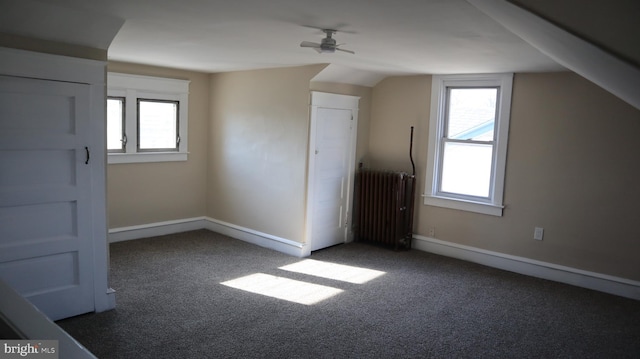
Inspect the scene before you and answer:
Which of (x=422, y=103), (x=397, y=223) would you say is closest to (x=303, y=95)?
(x=422, y=103)

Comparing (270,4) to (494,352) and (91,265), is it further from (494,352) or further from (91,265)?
(494,352)

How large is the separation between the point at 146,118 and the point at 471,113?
388cm

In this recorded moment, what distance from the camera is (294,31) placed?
321 cm

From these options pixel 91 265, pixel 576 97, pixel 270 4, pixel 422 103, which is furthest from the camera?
pixel 422 103

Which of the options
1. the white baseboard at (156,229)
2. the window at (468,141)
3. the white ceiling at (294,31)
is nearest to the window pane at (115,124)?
the white ceiling at (294,31)

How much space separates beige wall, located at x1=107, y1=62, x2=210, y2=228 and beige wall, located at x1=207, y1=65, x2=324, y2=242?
14 cm

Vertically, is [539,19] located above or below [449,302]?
above

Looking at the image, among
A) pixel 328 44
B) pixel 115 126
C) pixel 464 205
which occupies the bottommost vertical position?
pixel 464 205

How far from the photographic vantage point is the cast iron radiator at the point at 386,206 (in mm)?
5496

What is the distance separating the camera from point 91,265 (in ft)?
11.1

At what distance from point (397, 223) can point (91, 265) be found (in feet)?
11.0

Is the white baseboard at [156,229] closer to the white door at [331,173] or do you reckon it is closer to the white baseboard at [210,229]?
the white baseboard at [210,229]

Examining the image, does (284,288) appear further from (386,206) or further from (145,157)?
(145,157)

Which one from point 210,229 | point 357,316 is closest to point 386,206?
point 357,316
